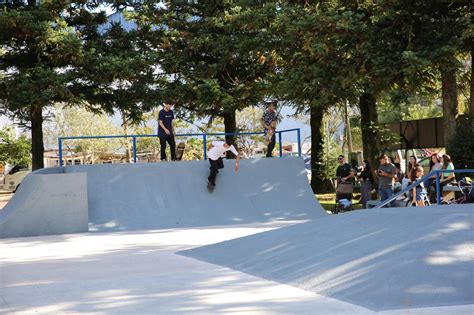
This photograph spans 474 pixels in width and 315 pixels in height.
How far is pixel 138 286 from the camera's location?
10.2m

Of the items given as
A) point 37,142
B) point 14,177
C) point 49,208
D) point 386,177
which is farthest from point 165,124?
point 14,177

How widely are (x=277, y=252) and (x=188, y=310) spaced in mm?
3469

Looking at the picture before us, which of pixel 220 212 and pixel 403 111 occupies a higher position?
pixel 403 111

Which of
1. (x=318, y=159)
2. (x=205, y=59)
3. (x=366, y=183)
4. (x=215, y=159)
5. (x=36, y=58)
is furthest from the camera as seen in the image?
(x=318, y=159)

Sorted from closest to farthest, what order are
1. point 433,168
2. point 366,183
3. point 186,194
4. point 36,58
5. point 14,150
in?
point 433,168
point 186,194
point 366,183
point 36,58
point 14,150

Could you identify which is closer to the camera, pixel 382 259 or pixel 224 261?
pixel 382 259

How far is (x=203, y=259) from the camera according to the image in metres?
12.9

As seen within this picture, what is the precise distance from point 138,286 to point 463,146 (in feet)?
43.0

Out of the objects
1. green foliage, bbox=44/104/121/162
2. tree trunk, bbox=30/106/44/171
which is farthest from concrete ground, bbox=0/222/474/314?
green foliage, bbox=44/104/121/162

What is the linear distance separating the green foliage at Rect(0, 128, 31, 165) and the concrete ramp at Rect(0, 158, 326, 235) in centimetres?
2988

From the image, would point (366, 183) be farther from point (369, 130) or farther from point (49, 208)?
point (49, 208)

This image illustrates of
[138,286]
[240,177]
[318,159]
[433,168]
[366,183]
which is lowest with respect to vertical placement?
[138,286]

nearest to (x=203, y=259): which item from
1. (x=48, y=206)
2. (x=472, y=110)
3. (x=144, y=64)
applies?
(x=48, y=206)

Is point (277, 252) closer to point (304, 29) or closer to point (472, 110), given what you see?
point (304, 29)
